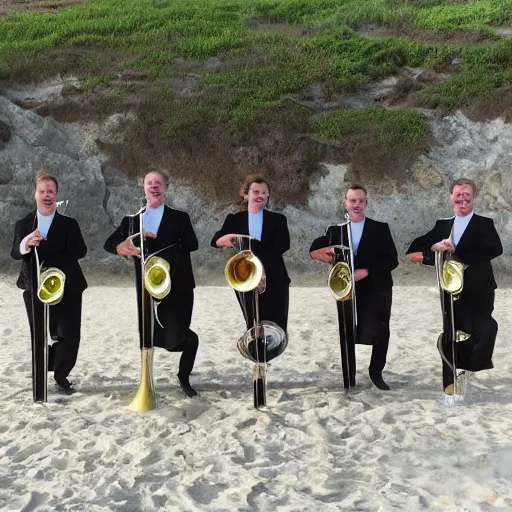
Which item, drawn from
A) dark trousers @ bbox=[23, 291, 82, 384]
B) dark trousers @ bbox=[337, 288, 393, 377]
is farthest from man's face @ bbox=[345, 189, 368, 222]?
dark trousers @ bbox=[23, 291, 82, 384]

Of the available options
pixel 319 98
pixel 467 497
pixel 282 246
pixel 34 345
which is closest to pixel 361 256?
pixel 282 246

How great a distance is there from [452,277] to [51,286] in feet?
11.6

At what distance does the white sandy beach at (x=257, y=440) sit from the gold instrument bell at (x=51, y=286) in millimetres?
1037

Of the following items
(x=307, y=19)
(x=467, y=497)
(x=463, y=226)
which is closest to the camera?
(x=467, y=497)

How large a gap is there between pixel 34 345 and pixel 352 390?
3023mm

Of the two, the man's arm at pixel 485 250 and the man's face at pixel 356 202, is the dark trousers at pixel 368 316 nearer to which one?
the man's face at pixel 356 202

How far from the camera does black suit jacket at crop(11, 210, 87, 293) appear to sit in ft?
20.9

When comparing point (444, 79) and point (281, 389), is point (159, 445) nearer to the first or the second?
point (281, 389)

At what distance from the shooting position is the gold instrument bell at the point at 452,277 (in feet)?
19.5

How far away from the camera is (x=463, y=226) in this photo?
6199 mm

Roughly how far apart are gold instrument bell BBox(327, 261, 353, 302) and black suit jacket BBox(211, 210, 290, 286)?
16.8 inches

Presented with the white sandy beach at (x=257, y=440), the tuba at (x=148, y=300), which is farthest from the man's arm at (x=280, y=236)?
the white sandy beach at (x=257, y=440)

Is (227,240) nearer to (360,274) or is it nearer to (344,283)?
(344,283)

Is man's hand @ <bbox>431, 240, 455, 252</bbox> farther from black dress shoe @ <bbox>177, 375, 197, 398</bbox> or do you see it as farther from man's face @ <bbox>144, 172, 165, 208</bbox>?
black dress shoe @ <bbox>177, 375, 197, 398</bbox>
